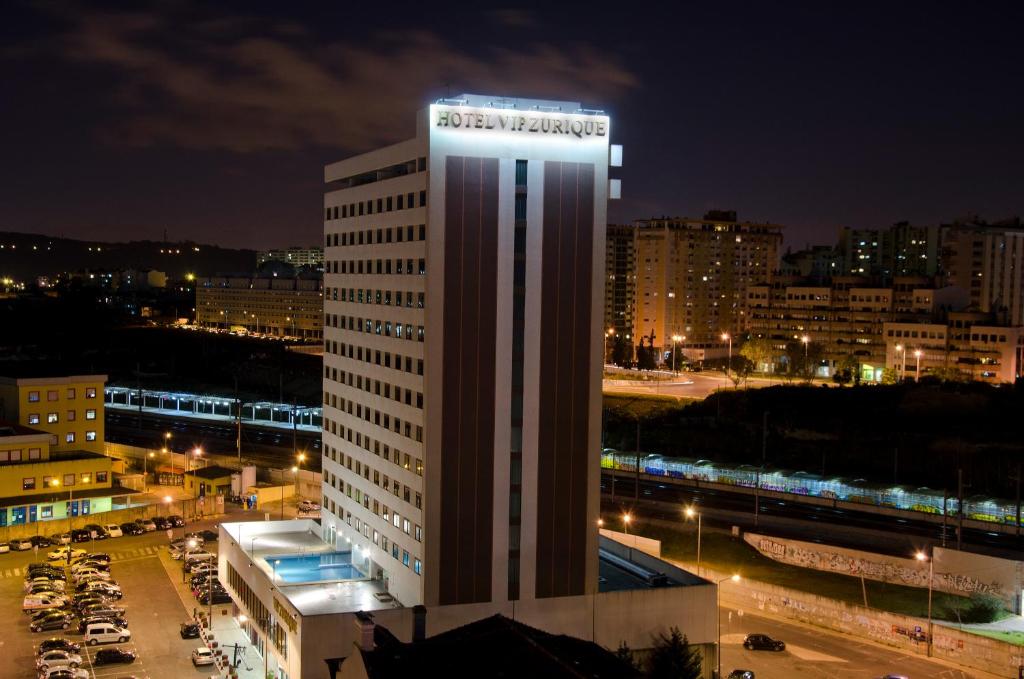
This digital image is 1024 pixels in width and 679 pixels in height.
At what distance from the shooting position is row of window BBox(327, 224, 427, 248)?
25094 millimetres

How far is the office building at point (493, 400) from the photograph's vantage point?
2442cm

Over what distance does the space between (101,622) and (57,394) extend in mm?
21404

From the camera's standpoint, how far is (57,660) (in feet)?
81.0

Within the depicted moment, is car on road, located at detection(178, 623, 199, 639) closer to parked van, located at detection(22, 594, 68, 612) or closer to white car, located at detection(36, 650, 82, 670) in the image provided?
white car, located at detection(36, 650, 82, 670)

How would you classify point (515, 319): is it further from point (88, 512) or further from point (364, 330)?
point (88, 512)

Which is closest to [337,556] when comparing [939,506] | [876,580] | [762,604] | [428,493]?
[428,493]

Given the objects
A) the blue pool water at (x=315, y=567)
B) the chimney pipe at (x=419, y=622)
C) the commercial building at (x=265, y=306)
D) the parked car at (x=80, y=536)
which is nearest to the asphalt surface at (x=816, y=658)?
the chimney pipe at (x=419, y=622)

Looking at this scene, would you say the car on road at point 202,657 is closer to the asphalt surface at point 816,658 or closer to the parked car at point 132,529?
the asphalt surface at point 816,658

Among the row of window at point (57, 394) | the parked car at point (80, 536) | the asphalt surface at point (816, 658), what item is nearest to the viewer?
the asphalt surface at point (816, 658)

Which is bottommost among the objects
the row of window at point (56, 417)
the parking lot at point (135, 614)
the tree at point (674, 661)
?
the parking lot at point (135, 614)

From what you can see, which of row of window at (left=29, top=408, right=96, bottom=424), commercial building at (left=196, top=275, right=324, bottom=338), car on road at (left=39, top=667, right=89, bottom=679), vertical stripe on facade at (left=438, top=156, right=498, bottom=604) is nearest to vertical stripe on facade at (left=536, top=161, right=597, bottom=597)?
vertical stripe on facade at (left=438, top=156, right=498, bottom=604)

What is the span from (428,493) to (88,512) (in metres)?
22.5

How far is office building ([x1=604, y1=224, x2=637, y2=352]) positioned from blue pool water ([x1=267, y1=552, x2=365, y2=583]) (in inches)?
3328

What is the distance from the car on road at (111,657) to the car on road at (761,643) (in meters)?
15.7
